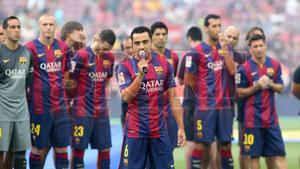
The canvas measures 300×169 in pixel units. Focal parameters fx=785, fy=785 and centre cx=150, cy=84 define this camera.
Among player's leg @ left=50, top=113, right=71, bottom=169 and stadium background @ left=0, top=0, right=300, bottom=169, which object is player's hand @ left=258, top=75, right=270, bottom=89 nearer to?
player's leg @ left=50, top=113, right=71, bottom=169

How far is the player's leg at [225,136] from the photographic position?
1094 cm

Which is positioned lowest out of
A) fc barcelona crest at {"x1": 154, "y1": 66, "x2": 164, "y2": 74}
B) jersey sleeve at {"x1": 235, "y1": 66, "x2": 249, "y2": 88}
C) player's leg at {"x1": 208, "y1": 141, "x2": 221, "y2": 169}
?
player's leg at {"x1": 208, "y1": 141, "x2": 221, "y2": 169}

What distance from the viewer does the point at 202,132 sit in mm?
10945

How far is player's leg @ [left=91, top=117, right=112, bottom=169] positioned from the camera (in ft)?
35.9

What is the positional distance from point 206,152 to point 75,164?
1912mm

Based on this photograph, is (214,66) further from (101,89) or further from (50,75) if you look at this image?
(50,75)

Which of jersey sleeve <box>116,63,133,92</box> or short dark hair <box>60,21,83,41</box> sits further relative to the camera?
short dark hair <box>60,21,83,41</box>

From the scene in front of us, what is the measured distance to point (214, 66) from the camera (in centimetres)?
1102

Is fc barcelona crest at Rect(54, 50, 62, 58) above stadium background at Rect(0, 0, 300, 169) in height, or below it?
below

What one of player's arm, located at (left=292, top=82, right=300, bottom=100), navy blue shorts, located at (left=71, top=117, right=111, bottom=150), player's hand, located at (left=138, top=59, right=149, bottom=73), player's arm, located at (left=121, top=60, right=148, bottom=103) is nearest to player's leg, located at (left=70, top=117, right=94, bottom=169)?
navy blue shorts, located at (left=71, top=117, right=111, bottom=150)

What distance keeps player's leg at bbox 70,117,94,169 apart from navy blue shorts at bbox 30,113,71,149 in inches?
7.2

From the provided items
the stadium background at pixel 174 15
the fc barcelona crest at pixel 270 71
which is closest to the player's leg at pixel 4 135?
the fc barcelona crest at pixel 270 71

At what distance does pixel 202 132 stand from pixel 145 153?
103 inches

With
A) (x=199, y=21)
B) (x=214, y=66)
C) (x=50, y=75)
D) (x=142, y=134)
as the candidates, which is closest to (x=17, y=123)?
(x=50, y=75)
